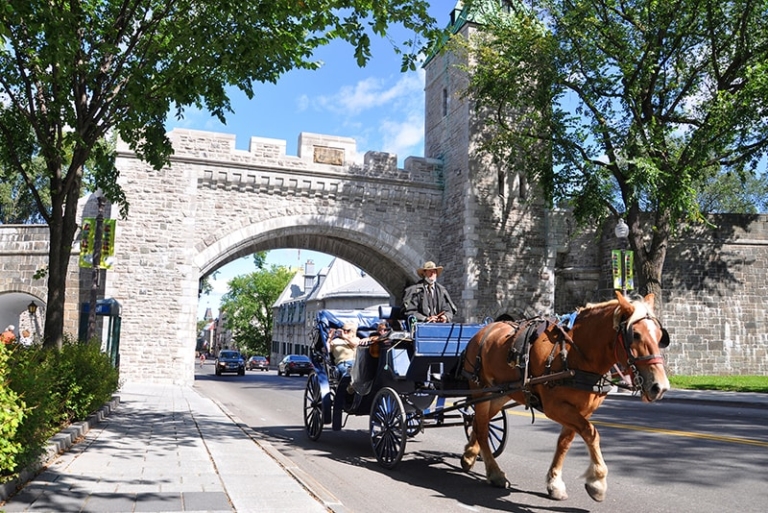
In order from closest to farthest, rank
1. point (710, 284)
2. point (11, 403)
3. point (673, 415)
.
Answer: point (11, 403), point (673, 415), point (710, 284)

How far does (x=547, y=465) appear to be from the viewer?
22.9 feet

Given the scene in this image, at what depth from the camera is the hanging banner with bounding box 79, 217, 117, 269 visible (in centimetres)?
1894

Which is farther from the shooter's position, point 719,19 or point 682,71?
point 682,71

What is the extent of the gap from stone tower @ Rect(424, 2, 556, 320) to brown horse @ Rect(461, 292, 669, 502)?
15.6 m

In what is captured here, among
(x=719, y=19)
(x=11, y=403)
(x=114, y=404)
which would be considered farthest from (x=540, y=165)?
(x=11, y=403)

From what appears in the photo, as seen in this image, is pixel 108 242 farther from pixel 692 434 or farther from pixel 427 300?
pixel 692 434

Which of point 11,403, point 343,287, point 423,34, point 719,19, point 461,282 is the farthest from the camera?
point 343,287

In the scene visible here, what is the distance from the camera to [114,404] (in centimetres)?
1172

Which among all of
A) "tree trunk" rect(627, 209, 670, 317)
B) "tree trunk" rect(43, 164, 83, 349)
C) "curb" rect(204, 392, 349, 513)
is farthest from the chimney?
"curb" rect(204, 392, 349, 513)

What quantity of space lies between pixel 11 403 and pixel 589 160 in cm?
1791

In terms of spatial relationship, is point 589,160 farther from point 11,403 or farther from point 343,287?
point 343,287

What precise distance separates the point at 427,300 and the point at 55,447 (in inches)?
172

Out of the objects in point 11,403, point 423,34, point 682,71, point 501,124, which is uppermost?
point 682,71

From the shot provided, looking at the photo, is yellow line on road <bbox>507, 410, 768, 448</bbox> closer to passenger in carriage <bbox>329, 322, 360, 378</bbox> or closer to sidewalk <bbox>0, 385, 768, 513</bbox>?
passenger in carriage <bbox>329, 322, 360, 378</bbox>
